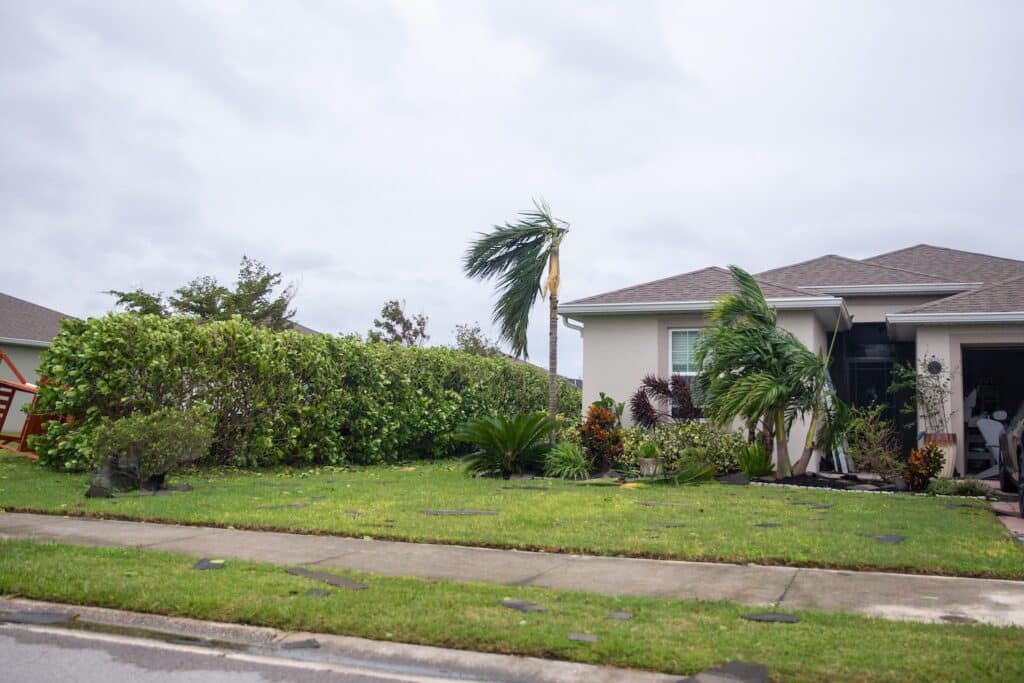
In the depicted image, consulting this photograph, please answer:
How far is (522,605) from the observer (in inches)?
209

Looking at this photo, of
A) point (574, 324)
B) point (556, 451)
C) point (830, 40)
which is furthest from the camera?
point (574, 324)

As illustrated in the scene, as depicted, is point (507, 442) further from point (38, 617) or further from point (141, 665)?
point (141, 665)

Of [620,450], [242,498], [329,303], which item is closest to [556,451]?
[620,450]

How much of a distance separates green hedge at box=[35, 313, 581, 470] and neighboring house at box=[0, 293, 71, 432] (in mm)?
8455

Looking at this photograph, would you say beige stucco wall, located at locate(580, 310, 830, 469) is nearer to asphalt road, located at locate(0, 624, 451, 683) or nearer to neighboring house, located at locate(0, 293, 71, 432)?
neighboring house, located at locate(0, 293, 71, 432)

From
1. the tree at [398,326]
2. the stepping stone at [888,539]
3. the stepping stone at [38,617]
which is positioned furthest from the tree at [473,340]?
the stepping stone at [38,617]

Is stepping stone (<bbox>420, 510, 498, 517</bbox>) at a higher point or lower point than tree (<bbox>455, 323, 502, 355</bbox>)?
lower

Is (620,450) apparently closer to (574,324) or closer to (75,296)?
(574,324)

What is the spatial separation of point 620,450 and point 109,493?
8.30 meters

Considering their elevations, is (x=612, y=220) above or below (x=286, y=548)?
above

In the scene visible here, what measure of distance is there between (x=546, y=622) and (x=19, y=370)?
21.4 metres

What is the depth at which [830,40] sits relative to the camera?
15.9 meters

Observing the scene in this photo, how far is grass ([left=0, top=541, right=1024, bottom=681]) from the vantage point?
4.24m

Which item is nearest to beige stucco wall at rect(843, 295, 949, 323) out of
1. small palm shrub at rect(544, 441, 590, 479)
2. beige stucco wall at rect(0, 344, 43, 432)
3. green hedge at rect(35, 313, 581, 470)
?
small palm shrub at rect(544, 441, 590, 479)
